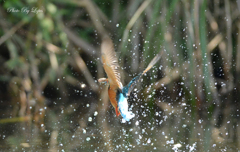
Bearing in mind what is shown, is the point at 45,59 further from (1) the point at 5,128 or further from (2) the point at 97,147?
(2) the point at 97,147

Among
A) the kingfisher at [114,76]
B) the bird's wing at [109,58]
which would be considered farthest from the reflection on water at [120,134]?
the bird's wing at [109,58]

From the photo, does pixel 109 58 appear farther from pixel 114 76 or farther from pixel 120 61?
pixel 120 61

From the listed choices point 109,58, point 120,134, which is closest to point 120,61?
point 120,134

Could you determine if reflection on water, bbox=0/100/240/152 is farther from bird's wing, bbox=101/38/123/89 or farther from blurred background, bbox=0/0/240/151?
bird's wing, bbox=101/38/123/89

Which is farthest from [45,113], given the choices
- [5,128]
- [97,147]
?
[97,147]

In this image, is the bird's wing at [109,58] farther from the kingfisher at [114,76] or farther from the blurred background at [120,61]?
the blurred background at [120,61]

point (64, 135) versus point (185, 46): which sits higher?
point (185, 46)

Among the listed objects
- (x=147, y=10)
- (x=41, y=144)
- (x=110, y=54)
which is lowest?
(x=41, y=144)
